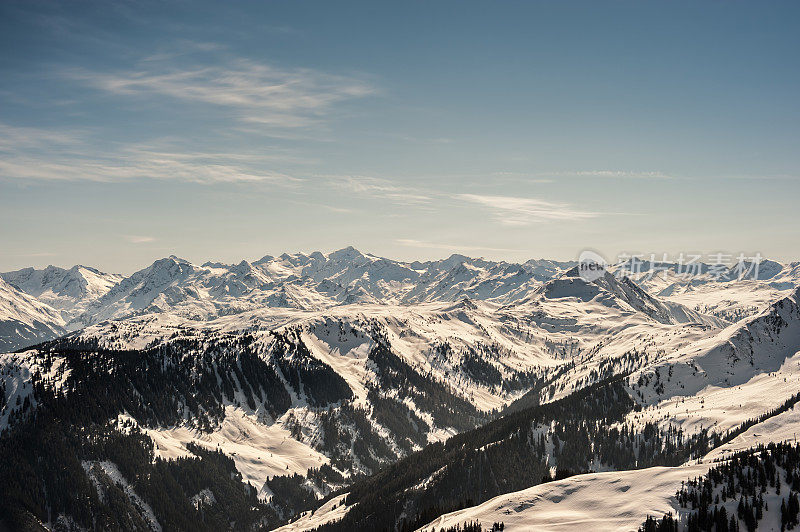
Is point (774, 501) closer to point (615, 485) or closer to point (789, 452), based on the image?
point (789, 452)

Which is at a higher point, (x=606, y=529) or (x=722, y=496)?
(x=722, y=496)

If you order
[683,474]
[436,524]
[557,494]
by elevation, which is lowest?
[436,524]

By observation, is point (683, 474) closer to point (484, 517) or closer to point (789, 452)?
point (789, 452)

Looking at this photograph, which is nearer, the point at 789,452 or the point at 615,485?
the point at 789,452

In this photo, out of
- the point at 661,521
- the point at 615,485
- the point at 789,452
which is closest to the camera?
the point at 661,521

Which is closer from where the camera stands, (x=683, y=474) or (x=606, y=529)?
(x=606, y=529)

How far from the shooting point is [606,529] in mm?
128625

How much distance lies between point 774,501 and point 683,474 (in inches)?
959

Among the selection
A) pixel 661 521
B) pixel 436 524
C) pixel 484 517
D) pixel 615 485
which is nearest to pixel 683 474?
pixel 615 485

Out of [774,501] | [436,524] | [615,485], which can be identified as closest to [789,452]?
[774,501]

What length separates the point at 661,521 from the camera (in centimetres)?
12294

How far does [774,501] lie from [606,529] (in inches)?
1435

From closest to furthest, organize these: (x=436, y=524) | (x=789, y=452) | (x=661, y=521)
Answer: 1. (x=661, y=521)
2. (x=789, y=452)
3. (x=436, y=524)

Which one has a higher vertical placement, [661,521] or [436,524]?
[661,521]
